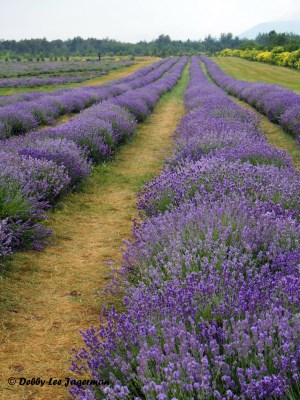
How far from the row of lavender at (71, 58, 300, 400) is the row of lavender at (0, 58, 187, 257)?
5.22ft

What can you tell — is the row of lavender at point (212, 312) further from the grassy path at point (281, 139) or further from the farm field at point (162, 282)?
the grassy path at point (281, 139)

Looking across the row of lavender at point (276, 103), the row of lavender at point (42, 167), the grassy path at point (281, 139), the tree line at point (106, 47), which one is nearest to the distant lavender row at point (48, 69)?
the row of lavender at point (276, 103)

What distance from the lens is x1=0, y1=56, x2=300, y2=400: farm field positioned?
184cm

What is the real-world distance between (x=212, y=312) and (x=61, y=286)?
2.15 metres

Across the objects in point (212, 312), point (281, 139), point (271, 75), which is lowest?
point (281, 139)

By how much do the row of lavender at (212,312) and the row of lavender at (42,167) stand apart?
159 centimetres

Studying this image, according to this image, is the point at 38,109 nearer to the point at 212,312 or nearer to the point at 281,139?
the point at 281,139

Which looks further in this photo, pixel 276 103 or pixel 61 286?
pixel 276 103

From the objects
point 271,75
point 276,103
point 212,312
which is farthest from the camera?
point 271,75

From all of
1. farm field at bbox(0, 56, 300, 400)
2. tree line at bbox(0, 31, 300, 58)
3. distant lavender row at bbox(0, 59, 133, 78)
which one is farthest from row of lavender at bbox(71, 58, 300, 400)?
tree line at bbox(0, 31, 300, 58)

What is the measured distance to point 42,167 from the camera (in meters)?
5.83

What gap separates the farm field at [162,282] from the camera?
6.05 feet

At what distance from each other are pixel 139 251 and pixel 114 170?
5.17 metres

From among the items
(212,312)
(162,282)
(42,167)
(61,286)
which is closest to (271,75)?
(42,167)
